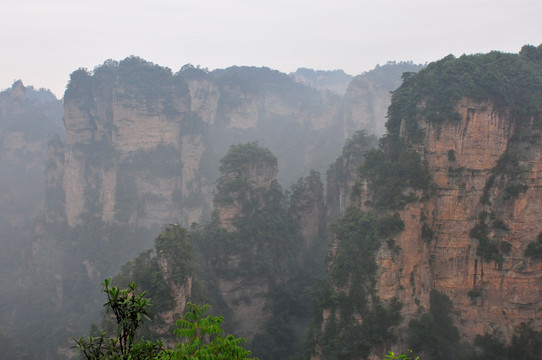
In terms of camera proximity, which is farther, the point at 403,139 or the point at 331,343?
the point at 403,139

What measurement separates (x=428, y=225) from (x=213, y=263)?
14618mm

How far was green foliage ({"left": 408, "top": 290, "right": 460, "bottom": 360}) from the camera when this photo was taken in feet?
61.8

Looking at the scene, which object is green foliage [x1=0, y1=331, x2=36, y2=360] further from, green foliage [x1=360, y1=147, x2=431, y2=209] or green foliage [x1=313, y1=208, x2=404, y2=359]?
green foliage [x1=360, y1=147, x2=431, y2=209]

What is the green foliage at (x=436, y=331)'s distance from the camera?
742 inches

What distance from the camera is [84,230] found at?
41.8m

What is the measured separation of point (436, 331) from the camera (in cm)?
1952

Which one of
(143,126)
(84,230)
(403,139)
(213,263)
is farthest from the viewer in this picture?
(143,126)

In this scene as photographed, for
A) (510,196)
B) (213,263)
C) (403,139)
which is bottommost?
(213,263)

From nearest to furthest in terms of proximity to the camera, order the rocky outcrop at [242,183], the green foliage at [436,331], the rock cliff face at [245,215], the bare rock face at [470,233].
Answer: the bare rock face at [470,233]
the green foliage at [436,331]
the rock cliff face at [245,215]
the rocky outcrop at [242,183]

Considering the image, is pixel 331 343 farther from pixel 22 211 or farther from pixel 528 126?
pixel 22 211

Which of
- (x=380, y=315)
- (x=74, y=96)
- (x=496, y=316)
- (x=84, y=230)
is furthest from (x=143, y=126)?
(x=496, y=316)

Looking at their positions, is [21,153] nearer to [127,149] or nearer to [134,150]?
[127,149]

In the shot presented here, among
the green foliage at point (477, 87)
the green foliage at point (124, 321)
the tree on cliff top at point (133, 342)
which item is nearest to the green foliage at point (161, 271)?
the tree on cliff top at point (133, 342)

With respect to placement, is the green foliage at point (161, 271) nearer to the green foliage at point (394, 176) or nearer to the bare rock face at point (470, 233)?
the bare rock face at point (470, 233)
